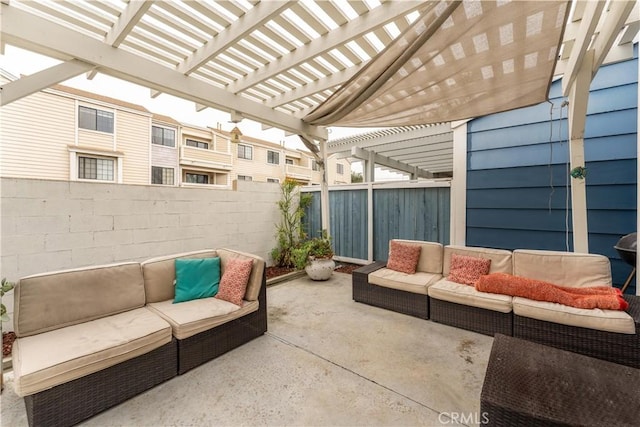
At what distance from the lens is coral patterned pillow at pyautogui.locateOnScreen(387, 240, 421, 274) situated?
3783 millimetres

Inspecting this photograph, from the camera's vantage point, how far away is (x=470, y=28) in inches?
70.4

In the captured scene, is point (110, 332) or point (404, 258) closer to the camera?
point (110, 332)

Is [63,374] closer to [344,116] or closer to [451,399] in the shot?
[451,399]

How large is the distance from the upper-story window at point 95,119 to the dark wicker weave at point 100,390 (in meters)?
10.3

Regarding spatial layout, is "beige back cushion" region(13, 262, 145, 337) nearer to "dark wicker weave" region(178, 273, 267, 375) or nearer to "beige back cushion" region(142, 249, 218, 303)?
"beige back cushion" region(142, 249, 218, 303)

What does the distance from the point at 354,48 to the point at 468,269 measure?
2.95 metres

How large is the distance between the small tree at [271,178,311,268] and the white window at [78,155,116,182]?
25.4ft

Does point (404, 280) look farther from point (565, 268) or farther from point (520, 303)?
point (565, 268)

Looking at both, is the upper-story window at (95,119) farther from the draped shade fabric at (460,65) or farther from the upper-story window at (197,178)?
the draped shade fabric at (460,65)

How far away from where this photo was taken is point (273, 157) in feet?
52.6

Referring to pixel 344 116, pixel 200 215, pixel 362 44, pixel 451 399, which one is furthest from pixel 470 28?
pixel 200 215

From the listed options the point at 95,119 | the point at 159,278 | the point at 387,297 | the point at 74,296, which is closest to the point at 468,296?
the point at 387,297

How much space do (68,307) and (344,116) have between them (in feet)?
11.0

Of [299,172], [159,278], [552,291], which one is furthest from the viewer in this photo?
[299,172]
